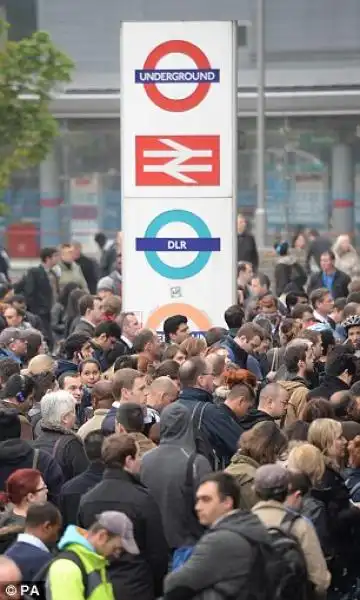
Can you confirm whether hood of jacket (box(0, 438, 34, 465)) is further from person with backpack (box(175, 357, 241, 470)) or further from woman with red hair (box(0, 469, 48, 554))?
woman with red hair (box(0, 469, 48, 554))

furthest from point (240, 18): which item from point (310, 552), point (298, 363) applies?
point (310, 552)

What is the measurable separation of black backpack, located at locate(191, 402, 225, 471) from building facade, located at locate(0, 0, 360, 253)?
28907 millimetres

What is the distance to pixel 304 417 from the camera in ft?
35.9

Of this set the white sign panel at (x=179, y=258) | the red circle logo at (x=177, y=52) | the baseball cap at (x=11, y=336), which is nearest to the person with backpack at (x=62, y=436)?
the baseball cap at (x=11, y=336)

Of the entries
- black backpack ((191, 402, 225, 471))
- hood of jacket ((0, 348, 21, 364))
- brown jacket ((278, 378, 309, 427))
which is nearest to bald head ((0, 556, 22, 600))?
black backpack ((191, 402, 225, 471))

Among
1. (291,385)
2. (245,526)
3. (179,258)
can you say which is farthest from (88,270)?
(245,526)

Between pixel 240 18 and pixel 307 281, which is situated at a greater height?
pixel 240 18

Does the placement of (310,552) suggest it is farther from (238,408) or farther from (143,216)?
(143,216)

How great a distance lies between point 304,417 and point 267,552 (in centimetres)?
346

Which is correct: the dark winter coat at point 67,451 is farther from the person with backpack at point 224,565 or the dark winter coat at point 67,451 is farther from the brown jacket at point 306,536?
the person with backpack at point 224,565

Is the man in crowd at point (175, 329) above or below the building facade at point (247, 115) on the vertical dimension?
below

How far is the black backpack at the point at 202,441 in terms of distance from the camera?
10.4 metres

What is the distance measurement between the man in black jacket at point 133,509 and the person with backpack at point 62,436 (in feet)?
4.70

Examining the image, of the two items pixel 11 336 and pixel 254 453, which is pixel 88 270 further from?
pixel 254 453
